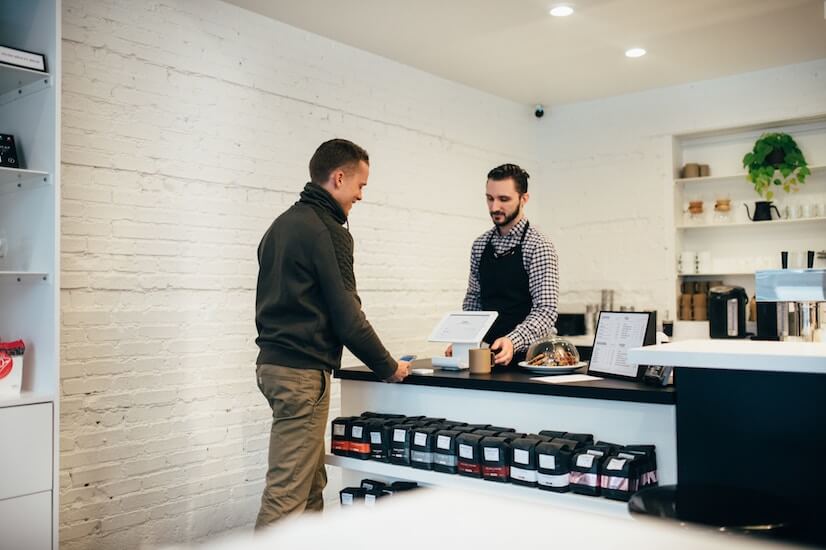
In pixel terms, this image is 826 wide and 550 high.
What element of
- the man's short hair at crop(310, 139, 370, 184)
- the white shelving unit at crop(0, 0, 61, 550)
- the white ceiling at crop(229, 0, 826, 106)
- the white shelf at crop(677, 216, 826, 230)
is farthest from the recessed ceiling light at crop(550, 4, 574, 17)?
the white shelving unit at crop(0, 0, 61, 550)

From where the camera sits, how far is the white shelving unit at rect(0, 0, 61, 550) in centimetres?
261

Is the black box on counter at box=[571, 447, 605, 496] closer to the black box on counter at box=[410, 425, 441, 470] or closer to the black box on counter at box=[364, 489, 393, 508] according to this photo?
the black box on counter at box=[410, 425, 441, 470]

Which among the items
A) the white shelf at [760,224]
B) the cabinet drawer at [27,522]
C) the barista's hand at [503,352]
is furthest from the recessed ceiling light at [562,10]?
the cabinet drawer at [27,522]

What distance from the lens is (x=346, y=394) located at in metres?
3.33

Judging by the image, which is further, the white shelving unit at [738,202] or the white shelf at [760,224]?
the white shelving unit at [738,202]

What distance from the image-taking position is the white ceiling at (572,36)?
4.34 meters

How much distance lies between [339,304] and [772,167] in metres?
4.22

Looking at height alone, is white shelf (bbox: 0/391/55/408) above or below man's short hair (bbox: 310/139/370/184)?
below

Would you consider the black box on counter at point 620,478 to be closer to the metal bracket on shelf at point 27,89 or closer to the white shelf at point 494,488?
the white shelf at point 494,488

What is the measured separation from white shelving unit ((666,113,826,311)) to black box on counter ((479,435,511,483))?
13.0 ft

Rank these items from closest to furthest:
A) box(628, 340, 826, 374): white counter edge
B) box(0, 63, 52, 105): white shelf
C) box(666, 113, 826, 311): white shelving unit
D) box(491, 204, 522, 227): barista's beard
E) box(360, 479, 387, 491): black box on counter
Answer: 1. box(628, 340, 826, 374): white counter edge
2. box(0, 63, 52, 105): white shelf
3. box(360, 479, 387, 491): black box on counter
4. box(491, 204, 522, 227): barista's beard
5. box(666, 113, 826, 311): white shelving unit

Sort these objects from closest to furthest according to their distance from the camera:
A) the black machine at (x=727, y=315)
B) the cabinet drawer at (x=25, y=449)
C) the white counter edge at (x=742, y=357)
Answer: the white counter edge at (x=742, y=357)
the cabinet drawer at (x=25, y=449)
the black machine at (x=727, y=315)

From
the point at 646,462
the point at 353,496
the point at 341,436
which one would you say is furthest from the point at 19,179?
the point at 646,462

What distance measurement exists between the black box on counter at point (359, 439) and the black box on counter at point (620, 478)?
3.30 feet
